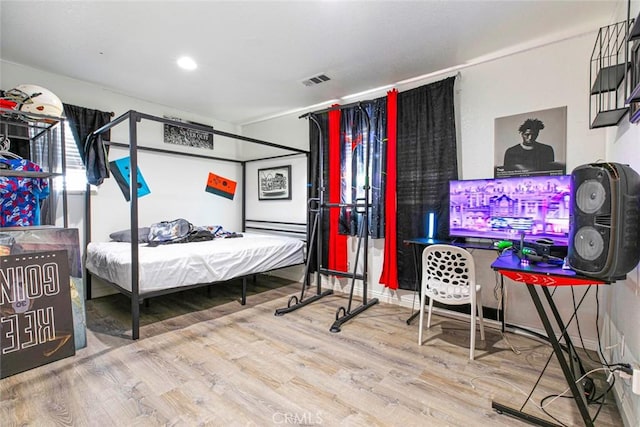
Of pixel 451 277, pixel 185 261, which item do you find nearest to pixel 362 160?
pixel 451 277

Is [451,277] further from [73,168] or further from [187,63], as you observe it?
[73,168]

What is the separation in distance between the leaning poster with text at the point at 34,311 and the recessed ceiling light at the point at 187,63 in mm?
1960

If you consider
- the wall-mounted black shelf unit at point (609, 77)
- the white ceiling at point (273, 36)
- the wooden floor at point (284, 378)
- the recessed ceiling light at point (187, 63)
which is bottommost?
the wooden floor at point (284, 378)

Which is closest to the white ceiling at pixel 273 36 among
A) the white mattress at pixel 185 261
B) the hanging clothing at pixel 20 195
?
the hanging clothing at pixel 20 195

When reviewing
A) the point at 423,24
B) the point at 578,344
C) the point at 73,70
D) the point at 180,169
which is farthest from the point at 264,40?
the point at 578,344

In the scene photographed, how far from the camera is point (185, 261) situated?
9.04 ft

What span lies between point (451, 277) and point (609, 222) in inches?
46.4

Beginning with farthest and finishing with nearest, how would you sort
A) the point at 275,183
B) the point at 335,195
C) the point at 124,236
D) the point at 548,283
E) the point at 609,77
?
1. the point at 275,183
2. the point at 335,195
3. the point at 124,236
4. the point at 609,77
5. the point at 548,283

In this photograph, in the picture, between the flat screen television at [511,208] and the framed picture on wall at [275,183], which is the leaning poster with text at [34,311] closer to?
the framed picture on wall at [275,183]

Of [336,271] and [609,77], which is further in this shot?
[336,271]

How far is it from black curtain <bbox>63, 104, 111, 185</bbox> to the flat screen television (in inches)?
141

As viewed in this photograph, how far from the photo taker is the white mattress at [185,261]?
255 centimetres

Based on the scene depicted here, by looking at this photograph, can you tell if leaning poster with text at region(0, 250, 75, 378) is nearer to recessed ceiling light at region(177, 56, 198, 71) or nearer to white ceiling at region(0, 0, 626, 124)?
white ceiling at region(0, 0, 626, 124)

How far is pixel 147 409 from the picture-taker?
1.59 m
